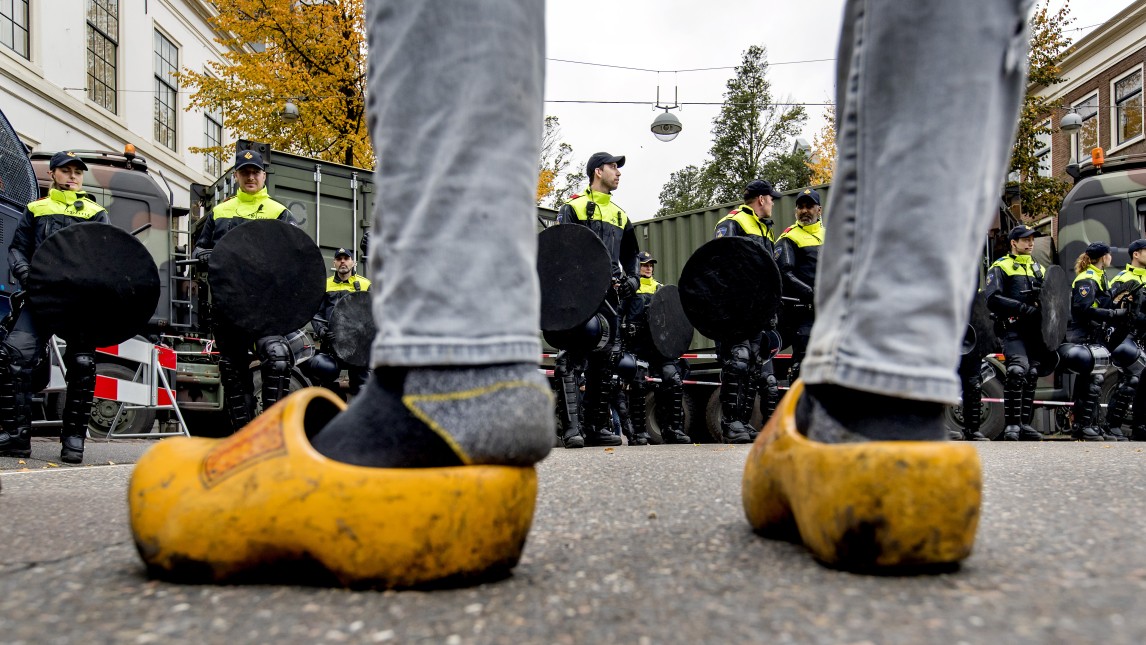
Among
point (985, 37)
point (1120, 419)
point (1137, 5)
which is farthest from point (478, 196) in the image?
point (1137, 5)

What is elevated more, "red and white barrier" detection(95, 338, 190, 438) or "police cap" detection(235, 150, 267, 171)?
"police cap" detection(235, 150, 267, 171)

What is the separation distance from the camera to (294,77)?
1508cm

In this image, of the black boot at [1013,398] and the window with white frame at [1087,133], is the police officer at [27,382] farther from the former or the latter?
the window with white frame at [1087,133]

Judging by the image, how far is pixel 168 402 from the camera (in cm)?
870

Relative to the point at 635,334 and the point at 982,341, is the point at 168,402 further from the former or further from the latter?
the point at 982,341

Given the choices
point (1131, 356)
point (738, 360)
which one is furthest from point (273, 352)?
point (1131, 356)

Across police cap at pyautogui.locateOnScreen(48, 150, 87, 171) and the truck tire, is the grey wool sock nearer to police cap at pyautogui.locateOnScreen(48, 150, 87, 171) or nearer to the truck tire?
police cap at pyautogui.locateOnScreen(48, 150, 87, 171)

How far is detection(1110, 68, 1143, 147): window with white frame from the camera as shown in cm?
2250

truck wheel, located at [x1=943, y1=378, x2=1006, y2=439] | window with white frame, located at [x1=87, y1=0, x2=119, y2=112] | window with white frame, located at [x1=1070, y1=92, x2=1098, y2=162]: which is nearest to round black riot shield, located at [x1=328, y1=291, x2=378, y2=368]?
truck wheel, located at [x1=943, y1=378, x2=1006, y2=439]

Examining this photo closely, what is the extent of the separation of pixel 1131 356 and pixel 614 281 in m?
5.51

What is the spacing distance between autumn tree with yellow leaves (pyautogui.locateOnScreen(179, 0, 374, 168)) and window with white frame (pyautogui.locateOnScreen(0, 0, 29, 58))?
2.38 meters

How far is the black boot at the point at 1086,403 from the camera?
9266 millimetres

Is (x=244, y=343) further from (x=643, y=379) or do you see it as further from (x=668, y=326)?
(x=668, y=326)

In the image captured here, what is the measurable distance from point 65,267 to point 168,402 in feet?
13.2
